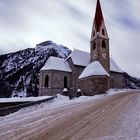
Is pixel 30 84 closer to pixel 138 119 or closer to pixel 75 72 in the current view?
pixel 75 72

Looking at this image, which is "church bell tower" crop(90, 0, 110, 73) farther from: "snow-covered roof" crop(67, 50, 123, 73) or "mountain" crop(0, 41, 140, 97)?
"mountain" crop(0, 41, 140, 97)

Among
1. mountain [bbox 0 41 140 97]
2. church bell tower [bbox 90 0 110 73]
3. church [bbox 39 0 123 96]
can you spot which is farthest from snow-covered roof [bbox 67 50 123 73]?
mountain [bbox 0 41 140 97]

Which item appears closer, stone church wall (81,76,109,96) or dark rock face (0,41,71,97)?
stone church wall (81,76,109,96)

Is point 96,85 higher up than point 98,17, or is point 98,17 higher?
point 98,17

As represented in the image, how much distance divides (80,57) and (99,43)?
5232mm

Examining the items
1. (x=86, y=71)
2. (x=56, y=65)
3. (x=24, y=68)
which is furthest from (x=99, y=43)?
(x=24, y=68)

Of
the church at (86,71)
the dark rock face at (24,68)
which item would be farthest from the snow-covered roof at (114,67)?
the dark rock face at (24,68)

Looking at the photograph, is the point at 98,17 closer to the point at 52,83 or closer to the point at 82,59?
the point at 82,59

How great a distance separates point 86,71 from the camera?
38.3 m

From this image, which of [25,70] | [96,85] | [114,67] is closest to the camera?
[96,85]

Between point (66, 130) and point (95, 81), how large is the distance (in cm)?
2698

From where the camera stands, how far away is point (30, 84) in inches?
3836

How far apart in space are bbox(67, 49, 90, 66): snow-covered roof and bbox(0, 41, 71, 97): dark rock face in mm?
37705

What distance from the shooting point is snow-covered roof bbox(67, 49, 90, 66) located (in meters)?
49.1
